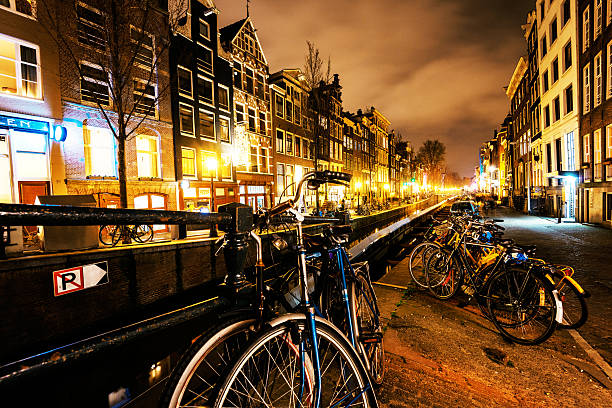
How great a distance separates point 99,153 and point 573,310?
18.7 meters

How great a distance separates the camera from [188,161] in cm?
1919

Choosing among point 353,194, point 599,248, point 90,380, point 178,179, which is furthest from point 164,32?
point 353,194

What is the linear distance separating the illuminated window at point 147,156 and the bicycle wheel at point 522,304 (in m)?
18.1

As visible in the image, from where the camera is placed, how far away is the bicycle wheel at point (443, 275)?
4.54 metres

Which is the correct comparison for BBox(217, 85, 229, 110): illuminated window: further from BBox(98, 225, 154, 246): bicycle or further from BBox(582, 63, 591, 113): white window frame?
BBox(582, 63, 591, 113): white window frame

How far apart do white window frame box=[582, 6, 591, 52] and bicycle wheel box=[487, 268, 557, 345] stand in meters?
20.7

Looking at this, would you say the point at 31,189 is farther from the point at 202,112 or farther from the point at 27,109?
the point at 202,112

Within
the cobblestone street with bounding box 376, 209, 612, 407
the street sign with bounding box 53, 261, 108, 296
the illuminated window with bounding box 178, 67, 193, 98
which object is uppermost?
the illuminated window with bounding box 178, 67, 193, 98

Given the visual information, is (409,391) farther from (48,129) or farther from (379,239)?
(48,129)

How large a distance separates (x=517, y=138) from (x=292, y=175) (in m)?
30.3

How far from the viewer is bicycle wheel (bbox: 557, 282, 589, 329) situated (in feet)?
10.5

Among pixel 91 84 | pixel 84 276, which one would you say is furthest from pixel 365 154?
pixel 84 276

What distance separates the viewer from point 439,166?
90750 millimetres

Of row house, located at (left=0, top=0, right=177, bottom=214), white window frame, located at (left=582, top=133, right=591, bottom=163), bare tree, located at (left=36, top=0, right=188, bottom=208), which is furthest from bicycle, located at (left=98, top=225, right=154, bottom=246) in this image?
white window frame, located at (left=582, top=133, right=591, bottom=163)
